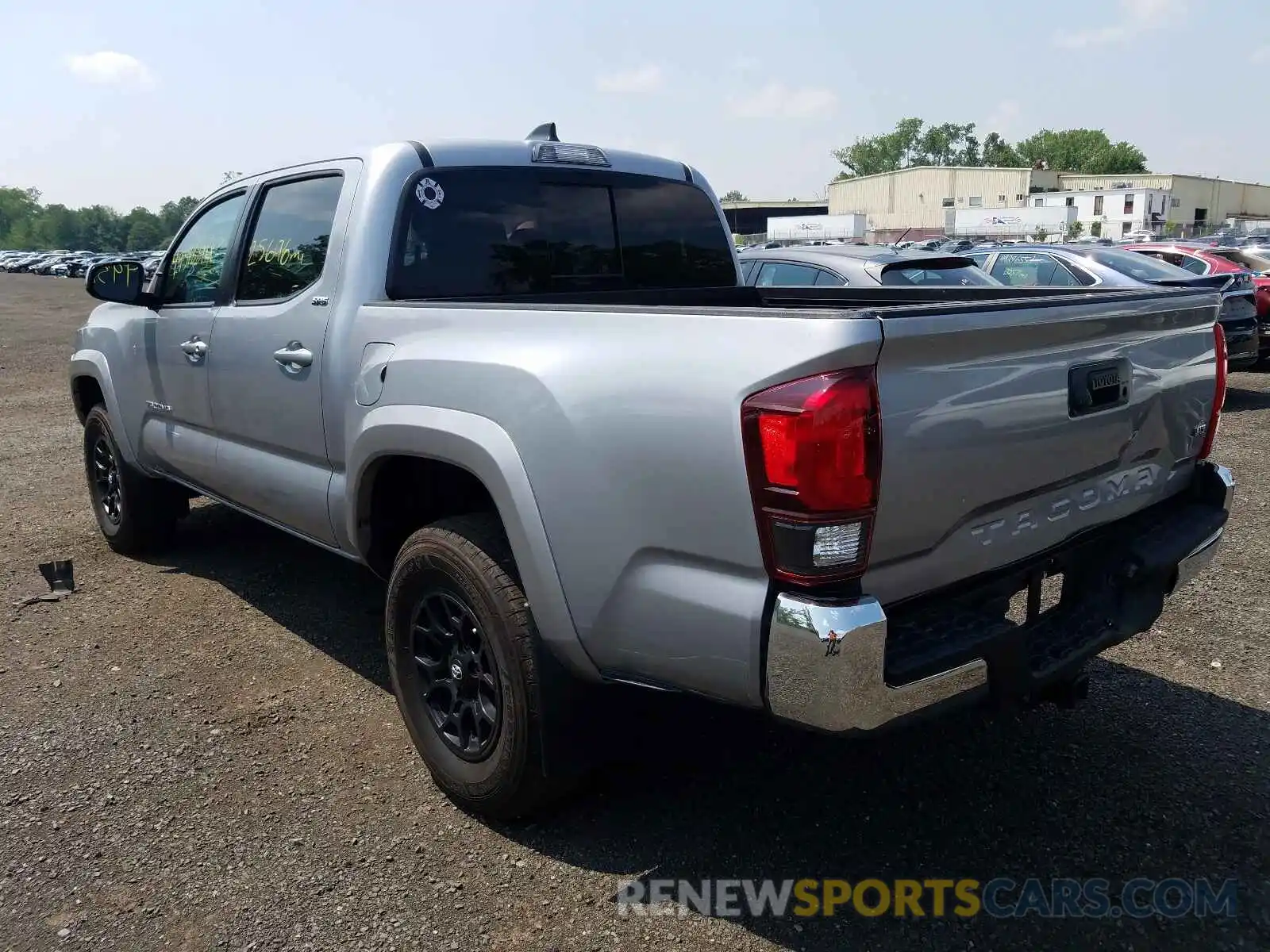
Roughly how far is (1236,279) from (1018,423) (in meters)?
10.7

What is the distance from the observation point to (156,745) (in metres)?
3.54

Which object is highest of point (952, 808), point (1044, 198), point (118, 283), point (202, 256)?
point (1044, 198)

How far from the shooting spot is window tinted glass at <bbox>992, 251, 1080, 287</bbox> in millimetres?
10477

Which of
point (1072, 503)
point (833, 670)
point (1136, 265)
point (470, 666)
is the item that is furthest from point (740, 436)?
point (1136, 265)

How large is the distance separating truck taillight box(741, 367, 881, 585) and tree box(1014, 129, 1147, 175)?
442ft

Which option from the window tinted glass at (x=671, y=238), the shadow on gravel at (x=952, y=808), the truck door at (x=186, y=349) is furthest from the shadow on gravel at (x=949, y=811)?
the truck door at (x=186, y=349)

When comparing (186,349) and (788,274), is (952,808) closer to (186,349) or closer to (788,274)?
(186,349)

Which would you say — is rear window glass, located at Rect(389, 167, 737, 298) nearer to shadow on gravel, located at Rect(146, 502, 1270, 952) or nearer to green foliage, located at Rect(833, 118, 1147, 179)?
shadow on gravel, located at Rect(146, 502, 1270, 952)

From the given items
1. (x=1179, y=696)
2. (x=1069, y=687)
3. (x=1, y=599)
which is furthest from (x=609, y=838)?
(x=1, y=599)

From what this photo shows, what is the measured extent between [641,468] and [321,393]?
1.62 metres

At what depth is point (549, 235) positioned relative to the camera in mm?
3836

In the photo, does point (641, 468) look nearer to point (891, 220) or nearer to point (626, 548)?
point (626, 548)

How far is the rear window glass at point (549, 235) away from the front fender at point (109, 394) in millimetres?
2543

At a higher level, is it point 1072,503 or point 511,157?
point 511,157
